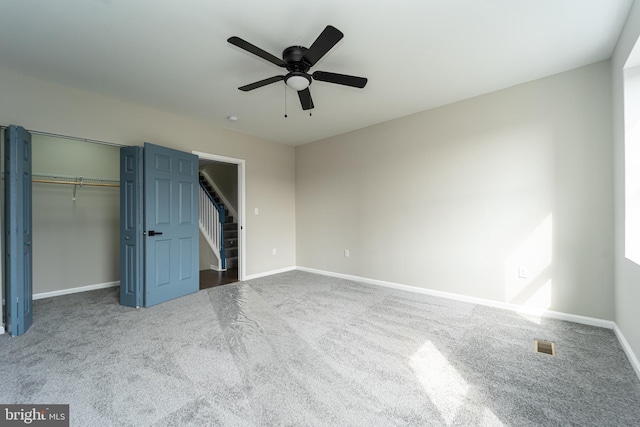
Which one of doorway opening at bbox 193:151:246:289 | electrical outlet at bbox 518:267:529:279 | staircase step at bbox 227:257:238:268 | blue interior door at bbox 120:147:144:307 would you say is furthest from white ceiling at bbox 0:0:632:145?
staircase step at bbox 227:257:238:268

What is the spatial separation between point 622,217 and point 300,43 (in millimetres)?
3158

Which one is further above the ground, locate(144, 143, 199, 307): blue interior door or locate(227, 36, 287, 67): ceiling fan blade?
locate(227, 36, 287, 67): ceiling fan blade

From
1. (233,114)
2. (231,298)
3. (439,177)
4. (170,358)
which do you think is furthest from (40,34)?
(439,177)

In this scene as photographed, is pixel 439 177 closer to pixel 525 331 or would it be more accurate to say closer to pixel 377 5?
pixel 525 331

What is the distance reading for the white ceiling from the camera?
6.32ft

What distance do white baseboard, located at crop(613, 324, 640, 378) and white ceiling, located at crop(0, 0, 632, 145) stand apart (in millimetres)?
2569

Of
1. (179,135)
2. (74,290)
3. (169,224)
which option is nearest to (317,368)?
(169,224)

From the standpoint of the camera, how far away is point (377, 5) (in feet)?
6.22

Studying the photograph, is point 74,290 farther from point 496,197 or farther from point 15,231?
point 496,197

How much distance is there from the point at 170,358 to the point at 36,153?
3.95 meters

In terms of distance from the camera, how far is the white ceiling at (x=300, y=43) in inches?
75.9

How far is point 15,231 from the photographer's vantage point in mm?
2490

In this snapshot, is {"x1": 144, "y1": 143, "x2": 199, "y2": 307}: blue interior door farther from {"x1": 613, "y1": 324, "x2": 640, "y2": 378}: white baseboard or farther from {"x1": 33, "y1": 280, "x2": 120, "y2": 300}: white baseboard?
{"x1": 613, "y1": 324, "x2": 640, "y2": 378}: white baseboard

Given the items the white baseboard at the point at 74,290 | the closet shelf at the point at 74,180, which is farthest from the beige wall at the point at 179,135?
the closet shelf at the point at 74,180
